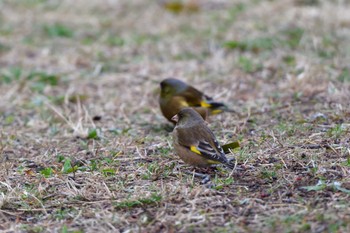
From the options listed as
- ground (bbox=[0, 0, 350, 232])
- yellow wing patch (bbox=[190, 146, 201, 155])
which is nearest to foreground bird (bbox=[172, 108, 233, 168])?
yellow wing patch (bbox=[190, 146, 201, 155])

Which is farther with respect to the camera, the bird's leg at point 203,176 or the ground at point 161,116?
the bird's leg at point 203,176

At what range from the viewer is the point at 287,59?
923cm

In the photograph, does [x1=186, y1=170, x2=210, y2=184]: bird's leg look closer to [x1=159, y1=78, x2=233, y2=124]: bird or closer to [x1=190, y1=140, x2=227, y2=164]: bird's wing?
[x1=190, y1=140, x2=227, y2=164]: bird's wing

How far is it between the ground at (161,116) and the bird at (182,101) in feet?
0.51

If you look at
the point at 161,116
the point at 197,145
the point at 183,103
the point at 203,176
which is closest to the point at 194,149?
the point at 197,145

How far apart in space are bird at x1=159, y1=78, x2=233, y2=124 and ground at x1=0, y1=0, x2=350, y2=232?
156 mm

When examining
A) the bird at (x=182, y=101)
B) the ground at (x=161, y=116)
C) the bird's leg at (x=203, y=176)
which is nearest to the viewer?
the ground at (x=161, y=116)

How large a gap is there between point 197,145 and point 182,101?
1.99 metres

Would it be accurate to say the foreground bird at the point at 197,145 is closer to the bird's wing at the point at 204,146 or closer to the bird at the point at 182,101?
the bird's wing at the point at 204,146

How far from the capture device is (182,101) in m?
7.18

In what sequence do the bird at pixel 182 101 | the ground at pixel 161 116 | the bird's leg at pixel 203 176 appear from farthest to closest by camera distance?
the bird at pixel 182 101 → the bird's leg at pixel 203 176 → the ground at pixel 161 116

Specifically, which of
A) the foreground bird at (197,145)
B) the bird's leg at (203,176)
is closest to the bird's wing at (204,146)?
the foreground bird at (197,145)

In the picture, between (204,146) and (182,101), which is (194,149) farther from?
(182,101)

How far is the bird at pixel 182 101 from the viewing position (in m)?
7.11
